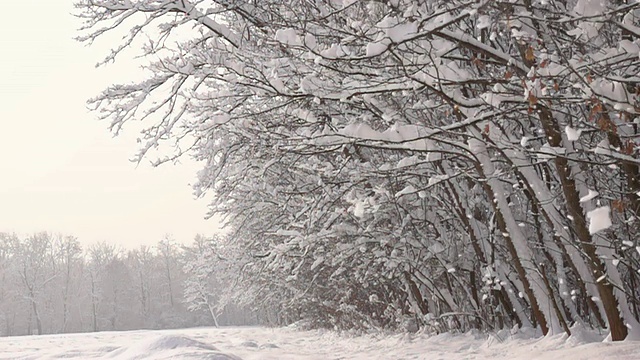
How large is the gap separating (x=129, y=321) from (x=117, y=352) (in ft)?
191

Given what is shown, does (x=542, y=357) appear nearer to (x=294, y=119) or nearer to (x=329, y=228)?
(x=294, y=119)

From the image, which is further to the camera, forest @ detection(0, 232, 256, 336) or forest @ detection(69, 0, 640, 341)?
forest @ detection(0, 232, 256, 336)

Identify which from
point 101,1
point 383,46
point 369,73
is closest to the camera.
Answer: point 383,46

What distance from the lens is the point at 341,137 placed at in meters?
4.25

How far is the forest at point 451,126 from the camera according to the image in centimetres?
330

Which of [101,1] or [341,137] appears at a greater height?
[101,1]

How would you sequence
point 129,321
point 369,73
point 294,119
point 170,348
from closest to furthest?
point 369,73, point 294,119, point 170,348, point 129,321

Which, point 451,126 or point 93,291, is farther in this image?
point 93,291

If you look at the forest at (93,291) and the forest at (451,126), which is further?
the forest at (93,291)

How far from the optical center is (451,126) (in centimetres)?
401

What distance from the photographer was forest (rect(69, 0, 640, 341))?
10.8ft

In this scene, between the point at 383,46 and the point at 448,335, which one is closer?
the point at 383,46

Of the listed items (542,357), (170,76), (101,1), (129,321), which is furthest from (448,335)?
(129,321)

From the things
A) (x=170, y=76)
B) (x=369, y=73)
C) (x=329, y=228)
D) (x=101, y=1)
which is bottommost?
(x=329, y=228)
